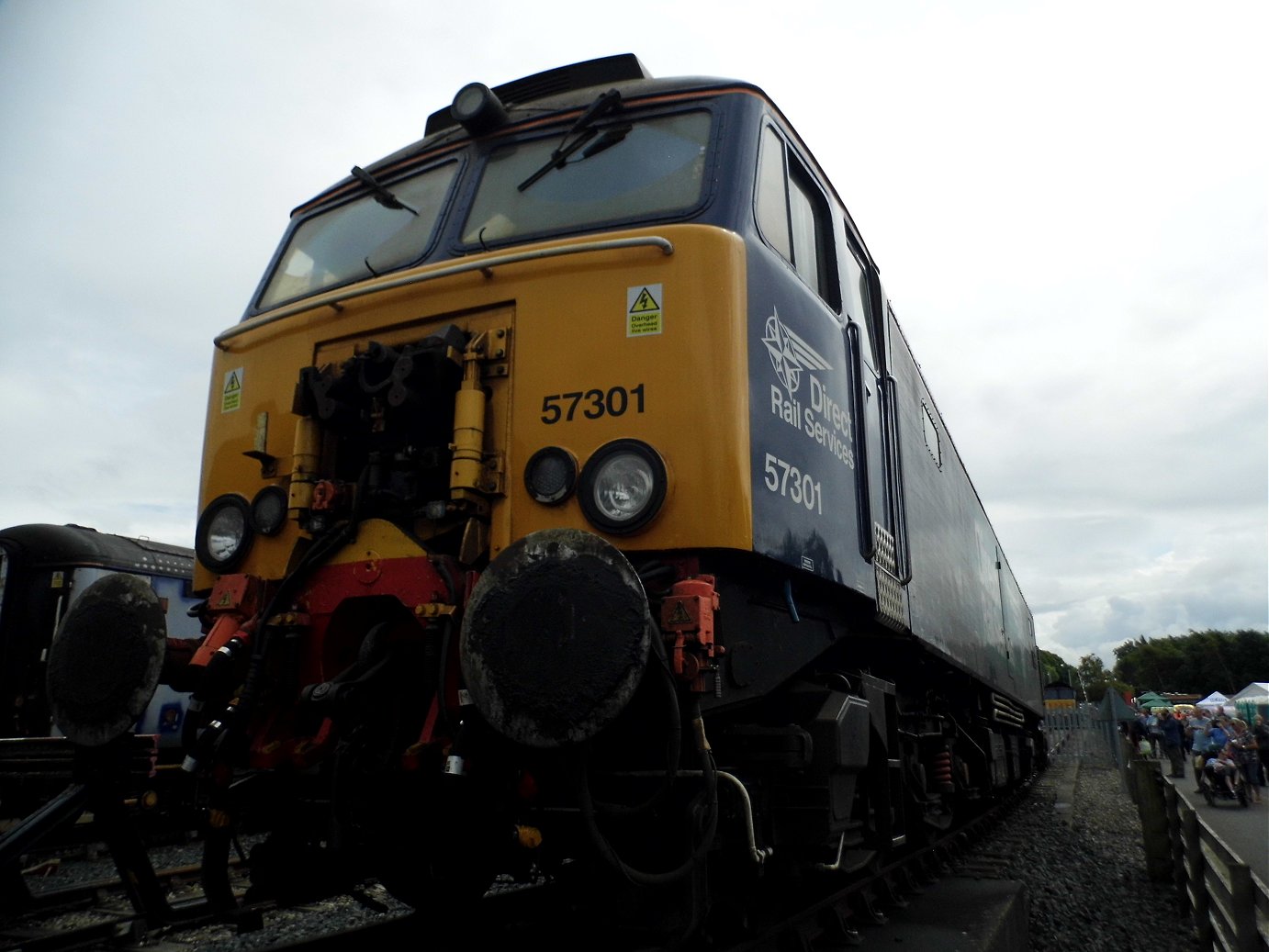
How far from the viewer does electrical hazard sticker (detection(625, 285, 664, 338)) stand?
323 centimetres

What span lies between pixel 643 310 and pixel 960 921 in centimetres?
323

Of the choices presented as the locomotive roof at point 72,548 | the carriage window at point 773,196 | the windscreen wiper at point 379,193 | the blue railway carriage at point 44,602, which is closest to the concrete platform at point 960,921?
the carriage window at point 773,196

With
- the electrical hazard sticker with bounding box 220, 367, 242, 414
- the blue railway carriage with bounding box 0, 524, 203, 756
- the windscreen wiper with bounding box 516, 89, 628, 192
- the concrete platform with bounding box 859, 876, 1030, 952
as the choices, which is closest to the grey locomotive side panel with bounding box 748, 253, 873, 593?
the windscreen wiper with bounding box 516, 89, 628, 192

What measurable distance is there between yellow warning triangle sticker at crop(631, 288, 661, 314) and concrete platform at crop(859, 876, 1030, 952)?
2.84m

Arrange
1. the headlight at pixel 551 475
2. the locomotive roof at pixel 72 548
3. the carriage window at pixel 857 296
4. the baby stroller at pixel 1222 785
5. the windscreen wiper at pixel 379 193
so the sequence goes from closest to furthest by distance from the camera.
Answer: the headlight at pixel 551 475 < the windscreen wiper at pixel 379 193 < the carriage window at pixel 857 296 < the locomotive roof at pixel 72 548 < the baby stroller at pixel 1222 785

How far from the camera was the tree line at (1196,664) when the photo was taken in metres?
79.5

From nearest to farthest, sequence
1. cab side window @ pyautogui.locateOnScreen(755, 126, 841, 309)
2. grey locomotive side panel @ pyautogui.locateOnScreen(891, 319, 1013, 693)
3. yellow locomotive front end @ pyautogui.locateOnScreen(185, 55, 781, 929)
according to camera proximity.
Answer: yellow locomotive front end @ pyautogui.locateOnScreen(185, 55, 781, 929) → cab side window @ pyautogui.locateOnScreen(755, 126, 841, 309) → grey locomotive side panel @ pyautogui.locateOnScreen(891, 319, 1013, 693)

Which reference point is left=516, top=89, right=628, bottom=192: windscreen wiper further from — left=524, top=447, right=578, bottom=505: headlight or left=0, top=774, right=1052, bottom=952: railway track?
left=0, top=774, right=1052, bottom=952: railway track

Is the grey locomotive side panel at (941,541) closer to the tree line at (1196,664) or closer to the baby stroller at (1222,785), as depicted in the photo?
the baby stroller at (1222,785)

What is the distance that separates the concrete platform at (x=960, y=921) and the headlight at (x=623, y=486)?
7.68 ft

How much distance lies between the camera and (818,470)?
12.2ft

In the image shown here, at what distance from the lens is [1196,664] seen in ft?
282

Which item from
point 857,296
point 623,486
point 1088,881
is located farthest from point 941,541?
point 623,486

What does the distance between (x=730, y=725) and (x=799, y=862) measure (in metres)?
0.57
